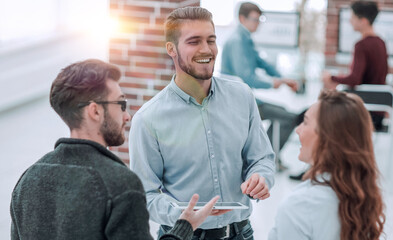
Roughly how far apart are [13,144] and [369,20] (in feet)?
13.7

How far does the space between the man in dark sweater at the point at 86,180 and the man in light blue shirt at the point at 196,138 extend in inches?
17.1

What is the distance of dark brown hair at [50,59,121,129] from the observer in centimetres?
157

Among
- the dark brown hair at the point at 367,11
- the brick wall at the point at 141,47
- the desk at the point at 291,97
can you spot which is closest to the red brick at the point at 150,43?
the brick wall at the point at 141,47

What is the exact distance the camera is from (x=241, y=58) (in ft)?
16.2

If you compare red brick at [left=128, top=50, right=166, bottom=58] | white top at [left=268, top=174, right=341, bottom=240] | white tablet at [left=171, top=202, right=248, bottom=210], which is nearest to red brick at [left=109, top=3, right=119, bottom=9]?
red brick at [left=128, top=50, right=166, bottom=58]

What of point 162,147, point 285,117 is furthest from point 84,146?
point 285,117

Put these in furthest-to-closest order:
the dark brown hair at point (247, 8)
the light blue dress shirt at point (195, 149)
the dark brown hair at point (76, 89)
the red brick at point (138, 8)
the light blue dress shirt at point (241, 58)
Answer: the dark brown hair at point (247, 8) < the light blue dress shirt at point (241, 58) < the red brick at point (138, 8) < the light blue dress shirt at point (195, 149) < the dark brown hair at point (76, 89)

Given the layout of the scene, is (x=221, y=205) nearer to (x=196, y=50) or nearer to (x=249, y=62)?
(x=196, y=50)

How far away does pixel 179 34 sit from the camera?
2.20 m

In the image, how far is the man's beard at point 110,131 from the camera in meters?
1.61

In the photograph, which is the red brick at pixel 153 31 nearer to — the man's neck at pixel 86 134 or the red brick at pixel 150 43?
the red brick at pixel 150 43

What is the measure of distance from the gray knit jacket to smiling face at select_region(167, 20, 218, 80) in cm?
73

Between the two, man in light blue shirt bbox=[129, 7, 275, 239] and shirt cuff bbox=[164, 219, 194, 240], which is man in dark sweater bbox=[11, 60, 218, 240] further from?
man in light blue shirt bbox=[129, 7, 275, 239]

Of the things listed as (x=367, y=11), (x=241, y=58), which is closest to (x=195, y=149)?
(x=241, y=58)
